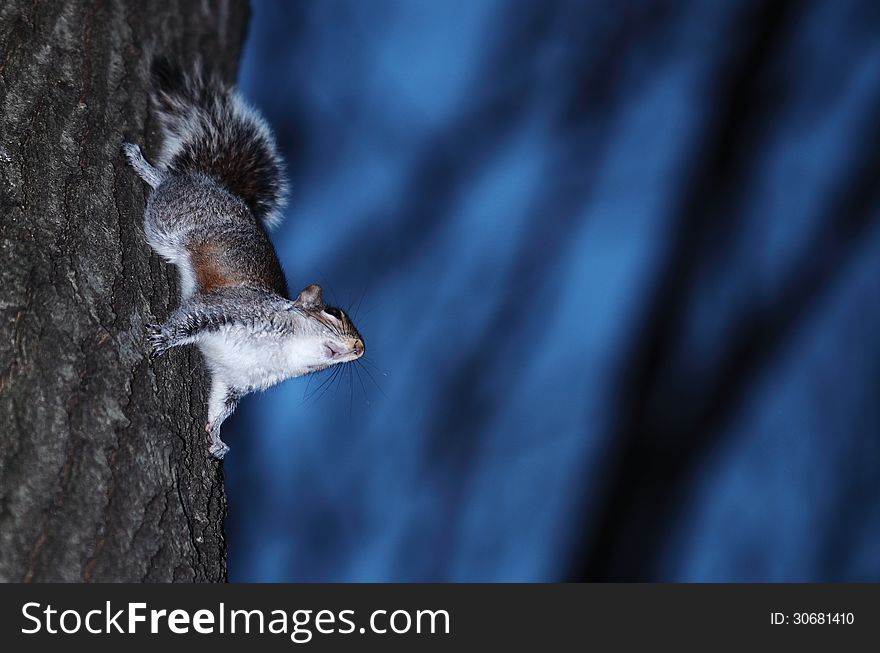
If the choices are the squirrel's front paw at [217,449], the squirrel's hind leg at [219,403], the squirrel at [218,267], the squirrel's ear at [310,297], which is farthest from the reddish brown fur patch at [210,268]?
the squirrel's front paw at [217,449]

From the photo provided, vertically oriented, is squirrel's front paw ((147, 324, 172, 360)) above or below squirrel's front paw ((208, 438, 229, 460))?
above

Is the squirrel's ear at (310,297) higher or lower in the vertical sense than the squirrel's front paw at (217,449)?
higher

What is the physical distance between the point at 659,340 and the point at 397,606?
2924mm

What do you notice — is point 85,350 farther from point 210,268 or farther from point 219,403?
point 210,268

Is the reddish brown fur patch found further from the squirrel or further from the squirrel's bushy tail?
the squirrel's bushy tail

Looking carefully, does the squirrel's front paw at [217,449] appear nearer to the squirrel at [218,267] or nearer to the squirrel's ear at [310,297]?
the squirrel at [218,267]

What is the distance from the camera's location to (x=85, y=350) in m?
2.12

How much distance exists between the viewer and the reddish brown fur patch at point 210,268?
335 centimetres

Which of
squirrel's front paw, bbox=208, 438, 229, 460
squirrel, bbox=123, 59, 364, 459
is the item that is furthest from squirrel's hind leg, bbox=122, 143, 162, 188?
squirrel's front paw, bbox=208, 438, 229, 460

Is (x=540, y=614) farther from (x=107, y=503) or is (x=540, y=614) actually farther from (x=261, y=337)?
(x=261, y=337)

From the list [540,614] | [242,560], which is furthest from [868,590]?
[242,560]

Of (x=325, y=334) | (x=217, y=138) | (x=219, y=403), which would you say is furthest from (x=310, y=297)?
(x=217, y=138)

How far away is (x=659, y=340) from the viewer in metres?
4.68

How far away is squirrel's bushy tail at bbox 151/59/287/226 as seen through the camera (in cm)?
336
